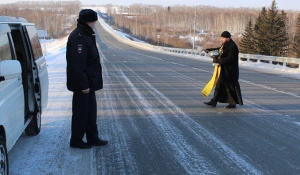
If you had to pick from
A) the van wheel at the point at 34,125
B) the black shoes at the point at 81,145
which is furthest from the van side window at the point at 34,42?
the black shoes at the point at 81,145

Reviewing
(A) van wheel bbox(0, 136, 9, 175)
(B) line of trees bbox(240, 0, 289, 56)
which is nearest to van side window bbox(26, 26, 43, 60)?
(A) van wheel bbox(0, 136, 9, 175)

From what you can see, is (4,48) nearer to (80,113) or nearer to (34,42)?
(80,113)

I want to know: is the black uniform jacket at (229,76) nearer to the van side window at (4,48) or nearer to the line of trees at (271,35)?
the van side window at (4,48)

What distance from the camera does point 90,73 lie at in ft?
17.0

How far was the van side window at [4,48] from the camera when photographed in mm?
4100

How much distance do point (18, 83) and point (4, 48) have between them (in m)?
0.55

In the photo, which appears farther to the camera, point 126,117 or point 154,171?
point 126,117

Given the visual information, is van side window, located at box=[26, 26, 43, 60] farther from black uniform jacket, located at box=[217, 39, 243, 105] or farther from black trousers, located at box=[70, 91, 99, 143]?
black uniform jacket, located at box=[217, 39, 243, 105]

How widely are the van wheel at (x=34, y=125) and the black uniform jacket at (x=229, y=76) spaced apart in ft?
14.8

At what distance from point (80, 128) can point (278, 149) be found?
10.2ft

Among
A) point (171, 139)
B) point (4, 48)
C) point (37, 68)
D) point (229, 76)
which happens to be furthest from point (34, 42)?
point (229, 76)

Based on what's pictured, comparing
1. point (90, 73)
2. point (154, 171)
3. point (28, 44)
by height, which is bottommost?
point (154, 171)

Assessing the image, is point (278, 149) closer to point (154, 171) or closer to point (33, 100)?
point (154, 171)

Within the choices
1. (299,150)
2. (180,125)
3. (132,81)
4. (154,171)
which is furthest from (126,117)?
(132,81)
